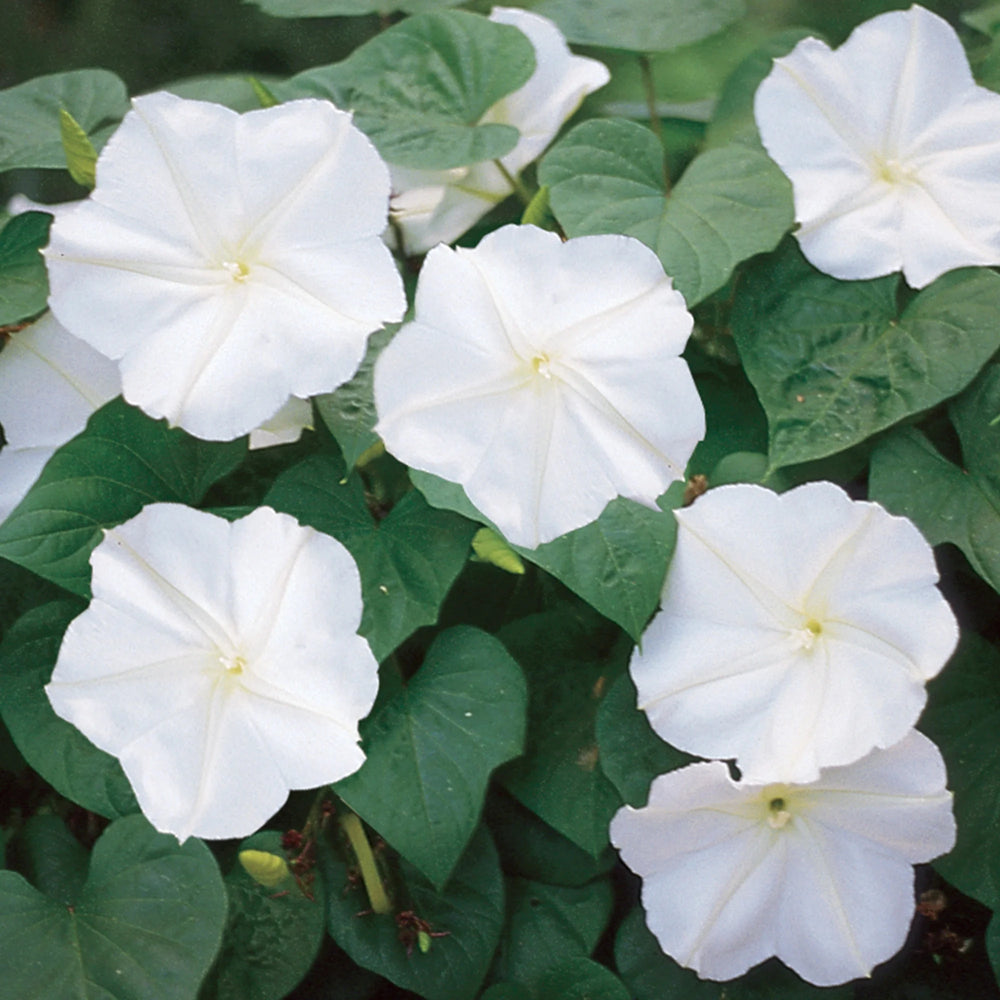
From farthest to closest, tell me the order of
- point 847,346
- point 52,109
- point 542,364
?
point 52,109 → point 847,346 → point 542,364

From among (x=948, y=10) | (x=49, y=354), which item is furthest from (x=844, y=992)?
(x=948, y=10)

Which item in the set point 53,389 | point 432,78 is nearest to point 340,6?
point 432,78

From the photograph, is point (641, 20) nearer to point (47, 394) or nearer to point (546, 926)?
point (47, 394)

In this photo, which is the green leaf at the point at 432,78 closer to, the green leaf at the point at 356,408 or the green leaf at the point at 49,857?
the green leaf at the point at 356,408

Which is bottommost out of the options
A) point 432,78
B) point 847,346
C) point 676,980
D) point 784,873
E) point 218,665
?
point 676,980

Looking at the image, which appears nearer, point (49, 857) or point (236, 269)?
point (236, 269)

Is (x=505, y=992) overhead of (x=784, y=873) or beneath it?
beneath

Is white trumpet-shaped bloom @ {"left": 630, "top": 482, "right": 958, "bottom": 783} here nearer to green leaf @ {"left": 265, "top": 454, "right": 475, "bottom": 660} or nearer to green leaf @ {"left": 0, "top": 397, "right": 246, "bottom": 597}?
green leaf @ {"left": 265, "top": 454, "right": 475, "bottom": 660}
